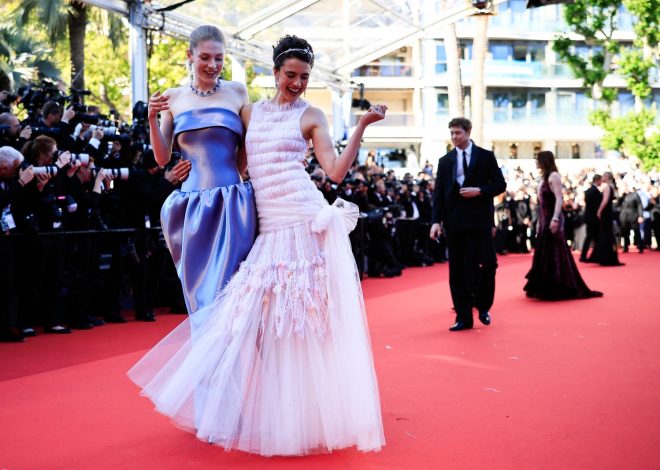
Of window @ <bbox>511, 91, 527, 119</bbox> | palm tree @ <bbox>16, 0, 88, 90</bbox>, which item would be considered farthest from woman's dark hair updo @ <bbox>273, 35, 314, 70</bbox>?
window @ <bbox>511, 91, 527, 119</bbox>

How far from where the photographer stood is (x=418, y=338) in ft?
24.1

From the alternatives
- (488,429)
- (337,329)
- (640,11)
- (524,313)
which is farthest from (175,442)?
(640,11)

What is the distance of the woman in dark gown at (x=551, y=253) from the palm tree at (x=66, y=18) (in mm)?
→ 14106

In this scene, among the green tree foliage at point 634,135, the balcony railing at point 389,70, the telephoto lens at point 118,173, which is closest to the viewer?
the telephoto lens at point 118,173

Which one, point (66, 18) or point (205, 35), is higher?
point (66, 18)

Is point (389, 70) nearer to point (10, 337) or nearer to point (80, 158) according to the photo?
point (80, 158)

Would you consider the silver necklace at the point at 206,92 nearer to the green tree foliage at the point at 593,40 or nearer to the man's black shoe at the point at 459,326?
the man's black shoe at the point at 459,326

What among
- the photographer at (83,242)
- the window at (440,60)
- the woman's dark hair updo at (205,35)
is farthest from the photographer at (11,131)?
the window at (440,60)

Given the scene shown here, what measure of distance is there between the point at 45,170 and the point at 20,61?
15391mm

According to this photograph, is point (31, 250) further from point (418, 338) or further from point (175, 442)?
point (175, 442)

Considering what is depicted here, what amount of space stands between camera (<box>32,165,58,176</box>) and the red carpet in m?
1.52

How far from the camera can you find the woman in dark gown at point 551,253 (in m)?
10.2

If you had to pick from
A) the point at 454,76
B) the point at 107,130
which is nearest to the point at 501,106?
the point at 454,76

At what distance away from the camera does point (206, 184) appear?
409 centimetres
